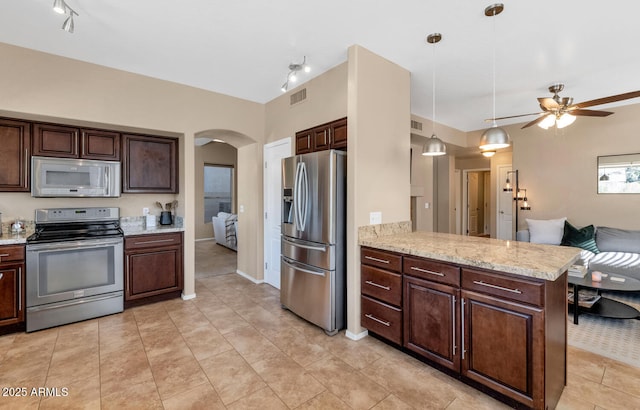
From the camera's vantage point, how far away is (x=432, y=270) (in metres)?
2.25

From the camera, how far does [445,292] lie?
7.07ft

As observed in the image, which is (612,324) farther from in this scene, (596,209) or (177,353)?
(177,353)

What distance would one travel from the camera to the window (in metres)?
8.88

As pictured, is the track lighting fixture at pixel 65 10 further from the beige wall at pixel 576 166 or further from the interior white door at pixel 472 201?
the interior white door at pixel 472 201

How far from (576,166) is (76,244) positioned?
7.44m

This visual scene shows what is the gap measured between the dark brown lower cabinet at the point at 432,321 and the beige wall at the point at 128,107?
2764mm

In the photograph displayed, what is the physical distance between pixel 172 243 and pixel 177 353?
5.39ft

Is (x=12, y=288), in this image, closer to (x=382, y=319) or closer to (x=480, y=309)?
(x=382, y=319)

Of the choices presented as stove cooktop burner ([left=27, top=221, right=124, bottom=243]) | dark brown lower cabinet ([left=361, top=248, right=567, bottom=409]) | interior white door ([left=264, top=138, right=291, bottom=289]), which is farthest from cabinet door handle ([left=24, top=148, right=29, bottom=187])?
dark brown lower cabinet ([left=361, top=248, right=567, bottom=409])

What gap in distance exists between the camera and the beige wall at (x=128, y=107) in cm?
290

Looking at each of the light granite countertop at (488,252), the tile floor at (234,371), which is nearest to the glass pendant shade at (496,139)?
the light granite countertop at (488,252)

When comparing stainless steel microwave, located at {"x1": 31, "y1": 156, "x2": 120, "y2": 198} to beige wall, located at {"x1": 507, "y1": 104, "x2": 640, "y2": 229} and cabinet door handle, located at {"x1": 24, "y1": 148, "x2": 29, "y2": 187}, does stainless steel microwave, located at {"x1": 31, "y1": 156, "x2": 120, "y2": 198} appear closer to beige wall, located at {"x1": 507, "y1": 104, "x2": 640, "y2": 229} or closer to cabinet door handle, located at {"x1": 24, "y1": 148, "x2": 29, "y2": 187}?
cabinet door handle, located at {"x1": 24, "y1": 148, "x2": 29, "y2": 187}

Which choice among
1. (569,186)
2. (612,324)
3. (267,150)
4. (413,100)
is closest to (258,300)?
(267,150)

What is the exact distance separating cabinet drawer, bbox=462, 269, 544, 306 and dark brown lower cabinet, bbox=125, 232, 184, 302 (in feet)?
11.3
